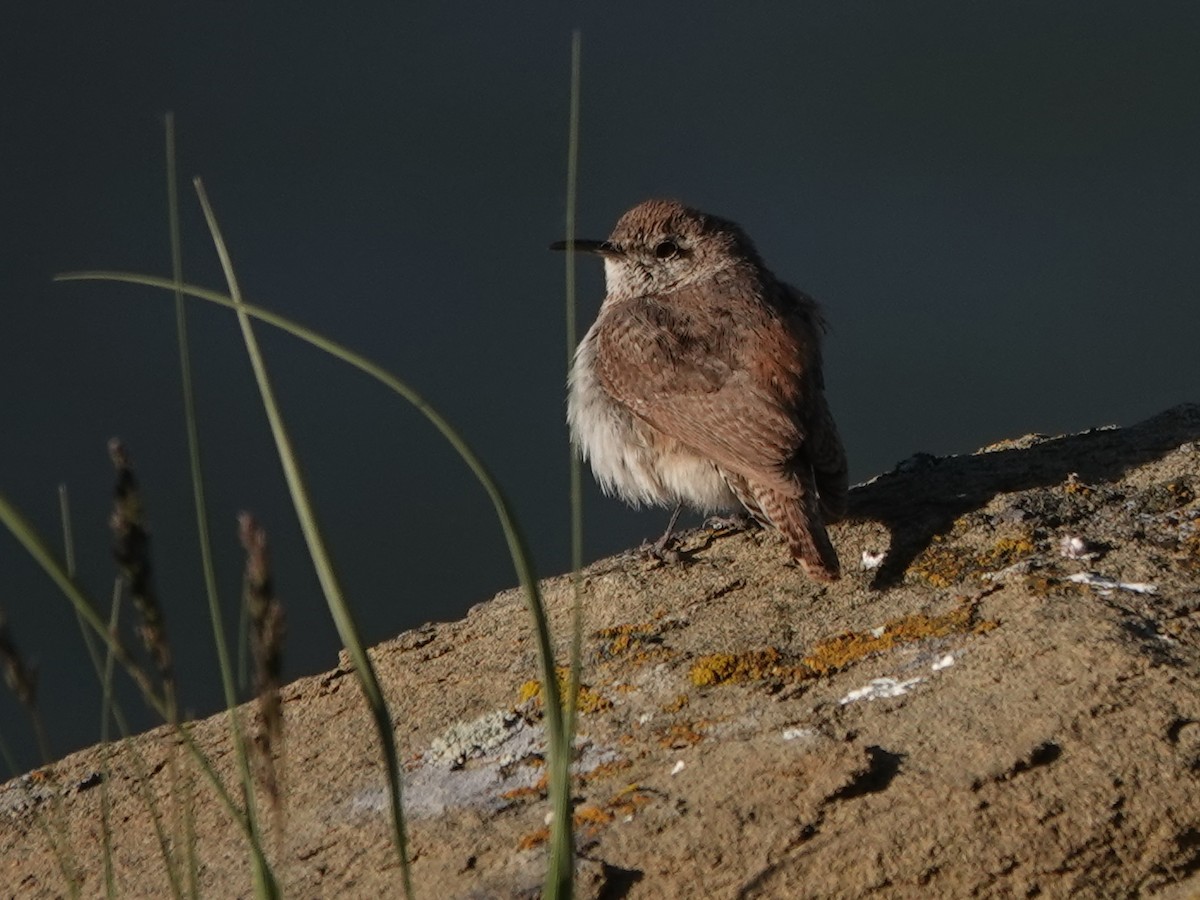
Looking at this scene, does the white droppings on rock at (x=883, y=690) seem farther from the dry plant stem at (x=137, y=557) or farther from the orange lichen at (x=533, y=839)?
the dry plant stem at (x=137, y=557)

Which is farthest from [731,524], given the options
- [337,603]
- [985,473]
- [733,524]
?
[337,603]

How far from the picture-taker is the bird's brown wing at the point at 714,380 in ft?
15.3

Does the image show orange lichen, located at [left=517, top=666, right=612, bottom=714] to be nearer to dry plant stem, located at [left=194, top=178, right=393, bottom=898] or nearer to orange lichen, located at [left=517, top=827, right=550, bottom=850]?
orange lichen, located at [left=517, top=827, right=550, bottom=850]

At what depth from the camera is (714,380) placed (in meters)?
5.03

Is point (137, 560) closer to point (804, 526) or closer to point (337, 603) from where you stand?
point (337, 603)

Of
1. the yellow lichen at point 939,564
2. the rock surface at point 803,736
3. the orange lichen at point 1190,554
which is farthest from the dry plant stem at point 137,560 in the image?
the orange lichen at point 1190,554

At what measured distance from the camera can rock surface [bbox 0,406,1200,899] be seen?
8.04 ft

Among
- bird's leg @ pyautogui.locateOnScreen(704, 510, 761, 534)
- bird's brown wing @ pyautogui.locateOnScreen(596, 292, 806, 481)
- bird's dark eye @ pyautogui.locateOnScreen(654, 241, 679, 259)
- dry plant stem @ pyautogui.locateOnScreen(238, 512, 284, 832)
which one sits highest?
dry plant stem @ pyautogui.locateOnScreen(238, 512, 284, 832)

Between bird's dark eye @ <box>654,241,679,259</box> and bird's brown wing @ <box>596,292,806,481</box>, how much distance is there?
0.76 meters

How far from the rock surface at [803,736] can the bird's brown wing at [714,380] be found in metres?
0.48

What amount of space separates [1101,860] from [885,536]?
1682 mm

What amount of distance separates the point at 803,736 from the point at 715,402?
2230mm

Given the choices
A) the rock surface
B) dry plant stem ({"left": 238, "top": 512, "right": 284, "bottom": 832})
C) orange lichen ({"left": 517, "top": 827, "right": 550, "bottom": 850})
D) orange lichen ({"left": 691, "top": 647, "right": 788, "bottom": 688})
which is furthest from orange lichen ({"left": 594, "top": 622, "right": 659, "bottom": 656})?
dry plant stem ({"left": 238, "top": 512, "right": 284, "bottom": 832})

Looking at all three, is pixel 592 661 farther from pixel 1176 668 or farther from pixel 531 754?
pixel 1176 668
